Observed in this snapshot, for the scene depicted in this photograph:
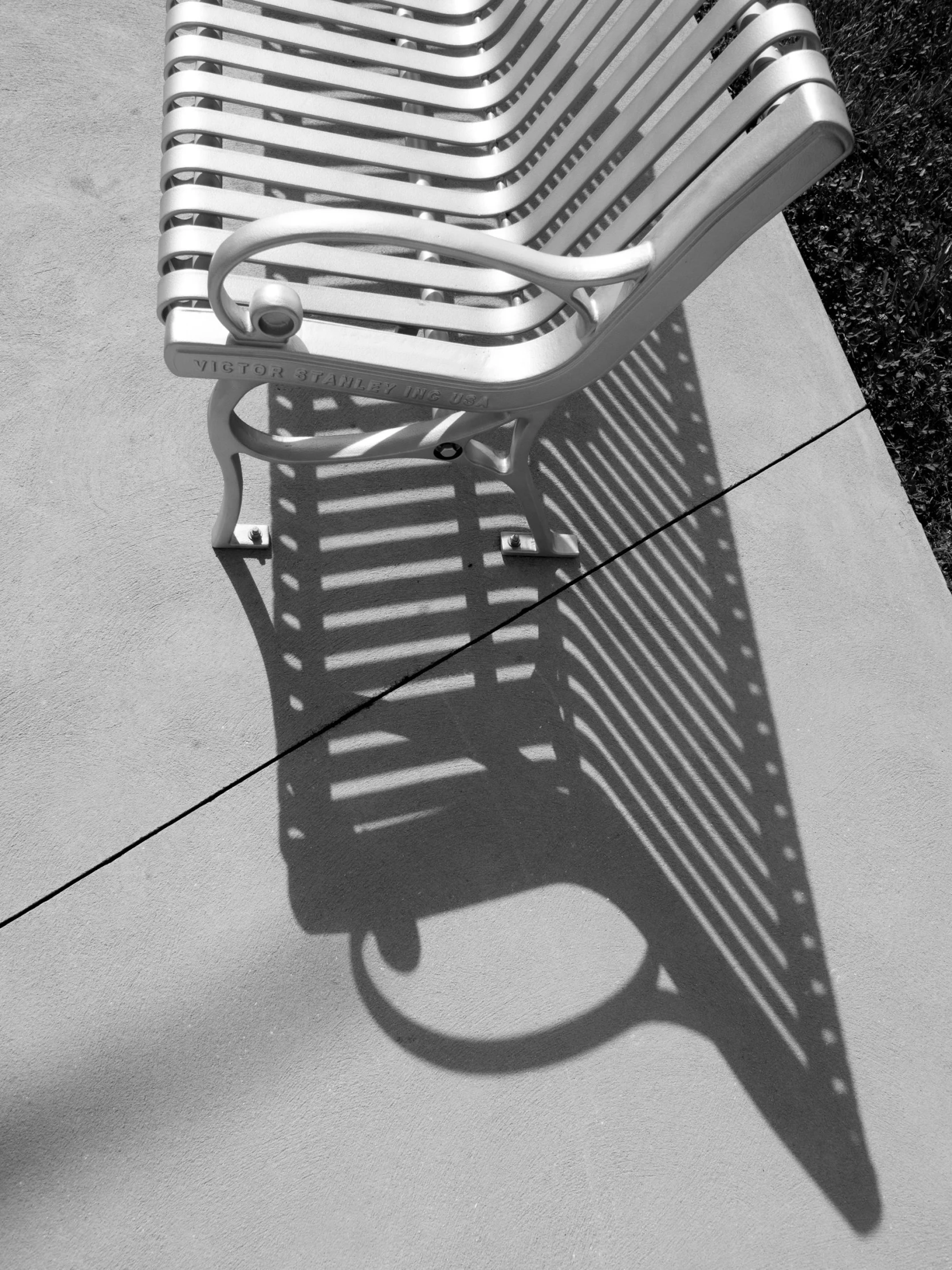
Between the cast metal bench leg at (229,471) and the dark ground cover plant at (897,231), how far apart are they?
178 cm

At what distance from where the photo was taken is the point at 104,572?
2625mm

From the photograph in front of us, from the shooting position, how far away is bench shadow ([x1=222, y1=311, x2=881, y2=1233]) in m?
2.39

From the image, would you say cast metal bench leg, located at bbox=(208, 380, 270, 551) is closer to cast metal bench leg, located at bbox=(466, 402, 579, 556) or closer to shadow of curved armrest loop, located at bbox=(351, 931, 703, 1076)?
cast metal bench leg, located at bbox=(466, 402, 579, 556)

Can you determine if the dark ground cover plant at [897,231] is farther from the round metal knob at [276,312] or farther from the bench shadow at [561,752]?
the round metal knob at [276,312]

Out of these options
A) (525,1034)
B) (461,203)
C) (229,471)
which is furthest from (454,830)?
(461,203)

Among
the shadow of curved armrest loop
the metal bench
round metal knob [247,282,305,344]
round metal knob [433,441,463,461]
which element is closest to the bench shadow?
the shadow of curved armrest loop

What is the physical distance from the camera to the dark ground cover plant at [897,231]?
325 cm

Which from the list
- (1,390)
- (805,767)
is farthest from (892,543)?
(1,390)

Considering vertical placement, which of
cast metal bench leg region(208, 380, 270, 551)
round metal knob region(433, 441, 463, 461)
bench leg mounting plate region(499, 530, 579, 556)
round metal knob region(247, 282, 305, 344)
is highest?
round metal knob region(247, 282, 305, 344)

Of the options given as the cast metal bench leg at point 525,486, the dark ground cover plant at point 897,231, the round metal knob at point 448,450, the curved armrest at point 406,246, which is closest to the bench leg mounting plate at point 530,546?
the cast metal bench leg at point 525,486

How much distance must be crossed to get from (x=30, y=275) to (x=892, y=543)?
90.8 inches

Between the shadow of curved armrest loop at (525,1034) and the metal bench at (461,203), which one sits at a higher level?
the metal bench at (461,203)

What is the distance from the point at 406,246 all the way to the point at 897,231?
230cm

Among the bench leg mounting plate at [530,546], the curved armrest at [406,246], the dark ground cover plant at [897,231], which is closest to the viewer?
the curved armrest at [406,246]
